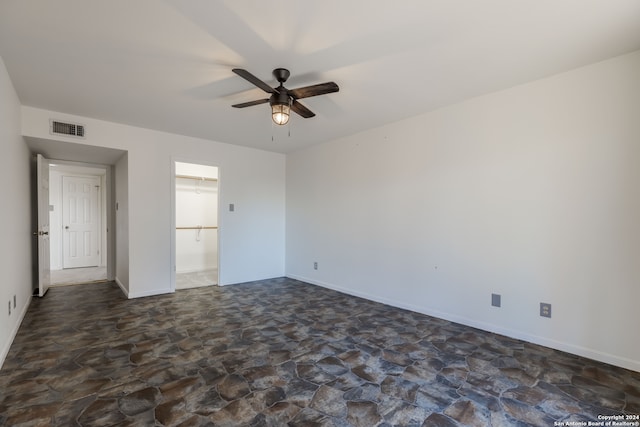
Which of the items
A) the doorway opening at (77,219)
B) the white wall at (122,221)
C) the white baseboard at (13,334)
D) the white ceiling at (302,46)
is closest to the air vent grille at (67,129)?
the white ceiling at (302,46)

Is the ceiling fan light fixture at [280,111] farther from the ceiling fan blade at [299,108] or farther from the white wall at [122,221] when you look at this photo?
the white wall at [122,221]

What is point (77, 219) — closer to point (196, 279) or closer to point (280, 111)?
point (196, 279)

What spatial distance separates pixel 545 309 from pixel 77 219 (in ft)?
29.3

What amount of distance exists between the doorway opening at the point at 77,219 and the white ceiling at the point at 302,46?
4.27 metres

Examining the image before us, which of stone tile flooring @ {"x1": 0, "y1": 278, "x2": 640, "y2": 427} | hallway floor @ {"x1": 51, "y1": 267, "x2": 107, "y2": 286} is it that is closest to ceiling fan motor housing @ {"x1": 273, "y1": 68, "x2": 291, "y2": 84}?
stone tile flooring @ {"x1": 0, "y1": 278, "x2": 640, "y2": 427}

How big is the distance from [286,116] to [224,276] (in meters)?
3.55

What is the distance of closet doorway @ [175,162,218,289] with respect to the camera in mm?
6414

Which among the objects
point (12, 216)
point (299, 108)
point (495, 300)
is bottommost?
point (495, 300)

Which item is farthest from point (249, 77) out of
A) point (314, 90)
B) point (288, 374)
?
point (288, 374)

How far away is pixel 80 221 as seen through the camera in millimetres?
7020

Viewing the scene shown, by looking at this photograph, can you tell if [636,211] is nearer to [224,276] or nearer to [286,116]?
[286,116]

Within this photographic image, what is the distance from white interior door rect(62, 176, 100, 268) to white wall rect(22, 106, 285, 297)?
9.18ft

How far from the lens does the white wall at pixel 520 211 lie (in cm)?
249

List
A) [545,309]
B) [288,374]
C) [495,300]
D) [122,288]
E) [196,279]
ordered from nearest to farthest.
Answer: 1. [288,374]
2. [545,309]
3. [495,300]
4. [122,288]
5. [196,279]
